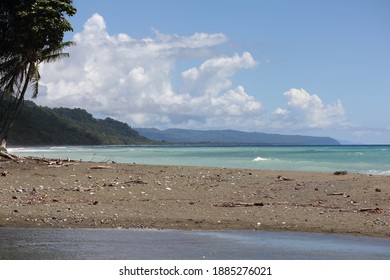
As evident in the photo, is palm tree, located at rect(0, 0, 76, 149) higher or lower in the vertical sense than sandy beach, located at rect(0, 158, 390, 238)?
higher

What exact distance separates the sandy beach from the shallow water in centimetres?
95

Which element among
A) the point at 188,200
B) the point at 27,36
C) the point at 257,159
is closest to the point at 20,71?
the point at 27,36

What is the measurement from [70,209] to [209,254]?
22.6ft

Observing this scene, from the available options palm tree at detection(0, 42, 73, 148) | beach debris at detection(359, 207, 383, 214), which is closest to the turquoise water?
palm tree at detection(0, 42, 73, 148)

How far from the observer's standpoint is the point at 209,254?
451 inches

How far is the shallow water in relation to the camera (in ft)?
37.3

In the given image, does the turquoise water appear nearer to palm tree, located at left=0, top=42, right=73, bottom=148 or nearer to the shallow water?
palm tree, located at left=0, top=42, right=73, bottom=148

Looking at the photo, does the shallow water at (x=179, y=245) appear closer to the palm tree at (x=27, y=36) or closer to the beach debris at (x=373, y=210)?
the beach debris at (x=373, y=210)

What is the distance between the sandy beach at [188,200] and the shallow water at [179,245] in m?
0.95

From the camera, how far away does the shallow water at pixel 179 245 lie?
11.4 meters

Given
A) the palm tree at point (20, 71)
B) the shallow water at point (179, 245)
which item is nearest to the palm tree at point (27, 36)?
the palm tree at point (20, 71)

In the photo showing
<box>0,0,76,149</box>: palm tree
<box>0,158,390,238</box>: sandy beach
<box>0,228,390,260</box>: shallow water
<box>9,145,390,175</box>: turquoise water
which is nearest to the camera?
<box>0,228,390,260</box>: shallow water

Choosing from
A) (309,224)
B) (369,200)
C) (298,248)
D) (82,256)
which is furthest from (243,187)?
(82,256)

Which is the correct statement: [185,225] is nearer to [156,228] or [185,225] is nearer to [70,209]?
[156,228]
